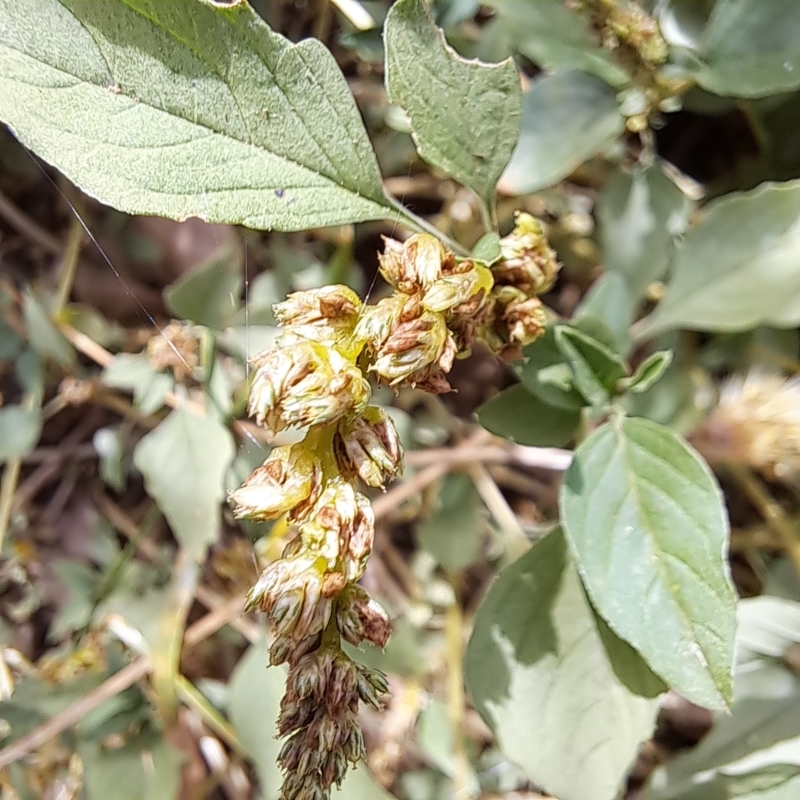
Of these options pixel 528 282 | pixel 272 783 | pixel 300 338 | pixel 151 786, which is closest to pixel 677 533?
pixel 528 282

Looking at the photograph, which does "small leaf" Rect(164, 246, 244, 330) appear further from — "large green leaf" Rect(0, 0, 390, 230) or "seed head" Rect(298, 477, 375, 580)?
"seed head" Rect(298, 477, 375, 580)

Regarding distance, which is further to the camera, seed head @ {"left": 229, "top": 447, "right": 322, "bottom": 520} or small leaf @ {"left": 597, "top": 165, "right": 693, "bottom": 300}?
small leaf @ {"left": 597, "top": 165, "right": 693, "bottom": 300}

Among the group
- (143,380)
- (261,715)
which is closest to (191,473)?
(143,380)

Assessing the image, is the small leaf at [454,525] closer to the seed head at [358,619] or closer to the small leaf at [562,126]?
the small leaf at [562,126]

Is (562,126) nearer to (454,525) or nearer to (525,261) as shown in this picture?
(525,261)

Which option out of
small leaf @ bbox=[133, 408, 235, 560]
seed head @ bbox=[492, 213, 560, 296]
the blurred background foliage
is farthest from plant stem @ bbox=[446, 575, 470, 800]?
seed head @ bbox=[492, 213, 560, 296]
